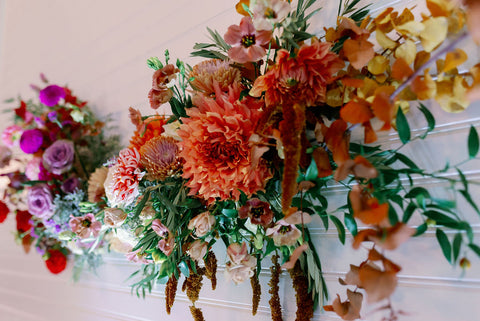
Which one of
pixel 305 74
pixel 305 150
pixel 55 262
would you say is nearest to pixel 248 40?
pixel 305 74

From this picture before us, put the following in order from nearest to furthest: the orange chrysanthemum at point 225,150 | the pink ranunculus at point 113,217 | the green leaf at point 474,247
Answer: the green leaf at point 474,247
the orange chrysanthemum at point 225,150
the pink ranunculus at point 113,217

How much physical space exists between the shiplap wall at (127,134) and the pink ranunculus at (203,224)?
22cm

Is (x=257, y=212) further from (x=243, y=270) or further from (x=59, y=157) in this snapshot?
(x=59, y=157)

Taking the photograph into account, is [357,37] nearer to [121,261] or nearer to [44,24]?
[121,261]

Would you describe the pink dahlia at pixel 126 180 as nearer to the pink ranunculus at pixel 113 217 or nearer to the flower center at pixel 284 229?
the pink ranunculus at pixel 113 217

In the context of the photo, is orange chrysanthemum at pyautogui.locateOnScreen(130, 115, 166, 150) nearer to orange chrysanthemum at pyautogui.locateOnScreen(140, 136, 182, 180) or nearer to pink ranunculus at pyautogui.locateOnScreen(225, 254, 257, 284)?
orange chrysanthemum at pyautogui.locateOnScreen(140, 136, 182, 180)

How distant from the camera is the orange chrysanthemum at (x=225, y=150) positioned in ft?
2.46

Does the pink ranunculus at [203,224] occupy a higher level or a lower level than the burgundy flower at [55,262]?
higher

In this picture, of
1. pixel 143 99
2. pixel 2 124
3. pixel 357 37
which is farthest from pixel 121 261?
pixel 2 124

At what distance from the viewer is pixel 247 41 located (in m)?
0.73

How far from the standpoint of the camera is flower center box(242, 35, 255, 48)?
0.73 m

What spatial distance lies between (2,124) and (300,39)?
251cm

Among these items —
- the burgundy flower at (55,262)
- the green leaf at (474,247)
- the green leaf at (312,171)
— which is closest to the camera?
the green leaf at (474,247)

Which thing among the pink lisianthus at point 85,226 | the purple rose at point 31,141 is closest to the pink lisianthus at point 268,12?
the pink lisianthus at point 85,226
